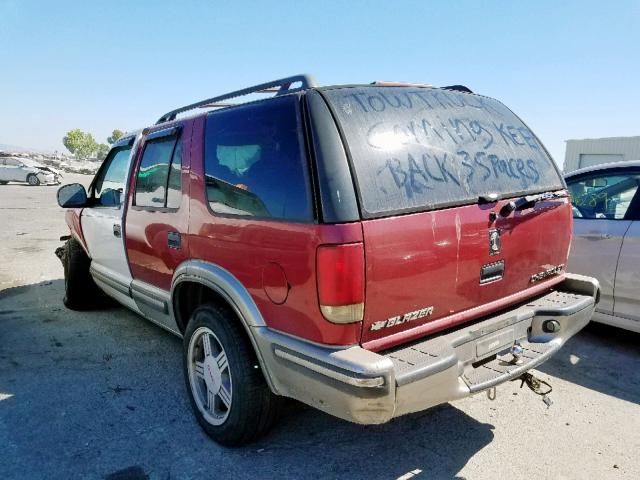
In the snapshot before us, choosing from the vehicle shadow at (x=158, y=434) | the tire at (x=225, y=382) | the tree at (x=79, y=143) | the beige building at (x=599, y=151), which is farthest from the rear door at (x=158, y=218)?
the tree at (x=79, y=143)

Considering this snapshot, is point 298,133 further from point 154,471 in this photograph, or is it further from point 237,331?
point 154,471

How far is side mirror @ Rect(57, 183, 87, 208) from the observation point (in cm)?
429

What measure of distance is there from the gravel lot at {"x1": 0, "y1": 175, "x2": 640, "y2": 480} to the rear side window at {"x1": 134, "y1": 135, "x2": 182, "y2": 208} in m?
1.37

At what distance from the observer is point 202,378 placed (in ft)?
9.41

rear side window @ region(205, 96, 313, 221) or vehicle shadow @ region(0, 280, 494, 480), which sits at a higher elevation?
rear side window @ region(205, 96, 313, 221)

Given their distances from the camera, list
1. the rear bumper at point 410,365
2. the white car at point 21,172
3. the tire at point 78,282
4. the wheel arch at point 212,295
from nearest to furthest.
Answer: the rear bumper at point 410,365, the wheel arch at point 212,295, the tire at point 78,282, the white car at point 21,172

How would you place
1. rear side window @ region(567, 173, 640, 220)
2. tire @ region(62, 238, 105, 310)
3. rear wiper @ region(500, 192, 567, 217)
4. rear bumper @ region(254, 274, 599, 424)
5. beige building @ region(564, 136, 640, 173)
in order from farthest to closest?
beige building @ region(564, 136, 640, 173)
tire @ region(62, 238, 105, 310)
rear side window @ region(567, 173, 640, 220)
rear wiper @ region(500, 192, 567, 217)
rear bumper @ region(254, 274, 599, 424)

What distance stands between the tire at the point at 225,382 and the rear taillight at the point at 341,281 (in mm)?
738

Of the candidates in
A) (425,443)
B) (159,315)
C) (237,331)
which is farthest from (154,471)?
(425,443)

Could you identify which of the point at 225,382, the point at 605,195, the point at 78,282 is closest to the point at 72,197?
the point at 78,282

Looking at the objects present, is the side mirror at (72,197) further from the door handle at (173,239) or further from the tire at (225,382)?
the tire at (225,382)

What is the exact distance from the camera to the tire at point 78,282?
193 inches

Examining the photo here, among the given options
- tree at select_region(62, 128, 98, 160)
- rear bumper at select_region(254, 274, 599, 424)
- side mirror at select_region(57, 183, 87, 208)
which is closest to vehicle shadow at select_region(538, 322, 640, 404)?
rear bumper at select_region(254, 274, 599, 424)

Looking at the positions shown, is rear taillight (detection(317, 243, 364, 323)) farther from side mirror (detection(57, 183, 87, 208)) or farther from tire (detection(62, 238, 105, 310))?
tire (detection(62, 238, 105, 310))
